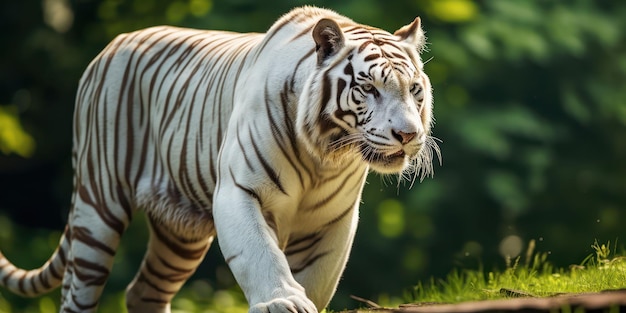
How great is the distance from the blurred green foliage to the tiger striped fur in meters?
3.72

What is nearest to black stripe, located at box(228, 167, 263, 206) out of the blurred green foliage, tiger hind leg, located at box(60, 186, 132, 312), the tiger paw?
the tiger paw

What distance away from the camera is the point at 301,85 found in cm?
588

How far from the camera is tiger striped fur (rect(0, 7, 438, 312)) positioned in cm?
562

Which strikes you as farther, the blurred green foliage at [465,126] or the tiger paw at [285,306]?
the blurred green foliage at [465,126]

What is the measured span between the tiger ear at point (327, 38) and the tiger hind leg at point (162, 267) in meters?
1.86

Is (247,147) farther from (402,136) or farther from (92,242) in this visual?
(92,242)

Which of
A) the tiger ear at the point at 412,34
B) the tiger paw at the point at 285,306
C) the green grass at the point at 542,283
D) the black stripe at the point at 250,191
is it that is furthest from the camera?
the tiger ear at the point at 412,34

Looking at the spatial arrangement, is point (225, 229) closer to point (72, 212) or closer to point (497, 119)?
point (72, 212)

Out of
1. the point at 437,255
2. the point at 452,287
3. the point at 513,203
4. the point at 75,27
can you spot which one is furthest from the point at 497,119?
the point at 452,287

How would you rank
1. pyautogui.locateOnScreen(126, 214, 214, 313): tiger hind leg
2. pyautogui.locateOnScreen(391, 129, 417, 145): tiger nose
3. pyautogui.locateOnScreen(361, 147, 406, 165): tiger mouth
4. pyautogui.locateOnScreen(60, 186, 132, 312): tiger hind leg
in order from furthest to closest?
pyautogui.locateOnScreen(126, 214, 214, 313): tiger hind leg, pyautogui.locateOnScreen(60, 186, 132, 312): tiger hind leg, pyautogui.locateOnScreen(361, 147, 406, 165): tiger mouth, pyautogui.locateOnScreen(391, 129, 417, 145): tiger nose

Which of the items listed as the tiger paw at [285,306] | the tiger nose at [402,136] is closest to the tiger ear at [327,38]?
the tiger nose at [402,136]

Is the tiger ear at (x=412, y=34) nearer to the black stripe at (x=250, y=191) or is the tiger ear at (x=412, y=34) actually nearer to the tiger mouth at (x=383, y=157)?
the tiger mouth at (x=383, y=157)

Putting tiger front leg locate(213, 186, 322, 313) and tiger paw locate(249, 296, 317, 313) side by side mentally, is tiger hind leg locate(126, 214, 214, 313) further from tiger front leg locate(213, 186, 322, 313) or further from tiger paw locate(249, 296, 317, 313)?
tiger paw locate(249, 296, 317, 313)

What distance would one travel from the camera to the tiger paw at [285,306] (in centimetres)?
523
